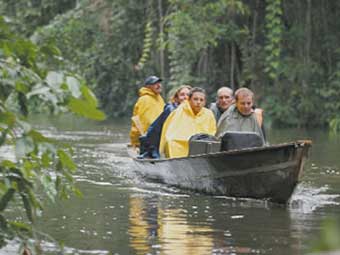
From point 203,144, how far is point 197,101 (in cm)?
86

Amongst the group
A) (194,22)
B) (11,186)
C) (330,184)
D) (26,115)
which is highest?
(194,22)

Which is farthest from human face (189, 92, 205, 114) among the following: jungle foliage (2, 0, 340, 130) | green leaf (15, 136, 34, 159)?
jungle foliage (2, 0, 340, 130)

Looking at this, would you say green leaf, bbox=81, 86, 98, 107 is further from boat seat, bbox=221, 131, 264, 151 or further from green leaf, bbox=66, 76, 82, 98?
boat seat, bbox=221, 131, 264, 151

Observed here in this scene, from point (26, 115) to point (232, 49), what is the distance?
2787cm

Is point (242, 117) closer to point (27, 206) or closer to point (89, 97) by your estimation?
point (27, 206)

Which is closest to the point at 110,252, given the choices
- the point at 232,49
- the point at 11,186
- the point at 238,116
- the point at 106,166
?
the point at 11,186

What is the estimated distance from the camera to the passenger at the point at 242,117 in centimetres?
1278

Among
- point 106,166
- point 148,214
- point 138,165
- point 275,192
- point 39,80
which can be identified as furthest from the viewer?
point 106,166

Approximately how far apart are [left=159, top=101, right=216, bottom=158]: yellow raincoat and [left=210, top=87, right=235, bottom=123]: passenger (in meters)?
0.72

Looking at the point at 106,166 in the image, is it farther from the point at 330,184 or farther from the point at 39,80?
the point at 39,80

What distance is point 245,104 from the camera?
12781mm

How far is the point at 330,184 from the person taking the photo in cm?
1454

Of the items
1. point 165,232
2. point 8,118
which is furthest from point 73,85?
point 165,232

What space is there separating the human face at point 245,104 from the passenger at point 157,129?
255 centimetres
